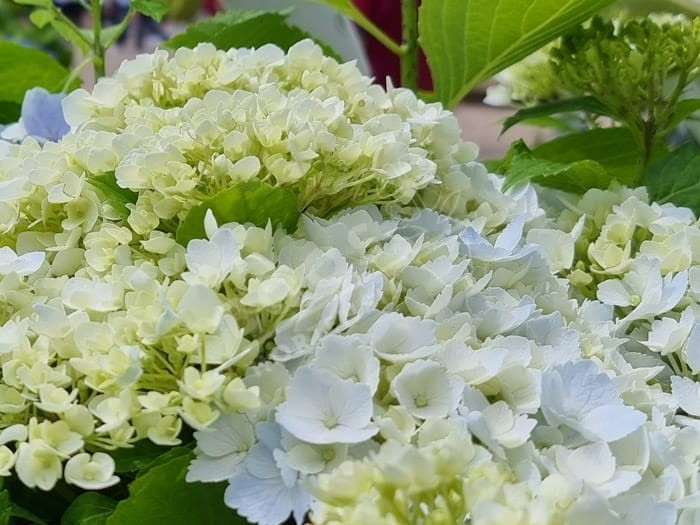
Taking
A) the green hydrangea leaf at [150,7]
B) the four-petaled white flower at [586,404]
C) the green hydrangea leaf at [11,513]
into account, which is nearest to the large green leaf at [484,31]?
the green hydrangea leaf at [150,7]

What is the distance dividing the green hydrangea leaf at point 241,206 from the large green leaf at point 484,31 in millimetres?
237

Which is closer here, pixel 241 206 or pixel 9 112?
pixel 241 206

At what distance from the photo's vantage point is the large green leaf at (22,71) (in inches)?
25.6

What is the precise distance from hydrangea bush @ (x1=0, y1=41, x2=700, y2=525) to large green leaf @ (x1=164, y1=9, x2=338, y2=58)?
0.16m

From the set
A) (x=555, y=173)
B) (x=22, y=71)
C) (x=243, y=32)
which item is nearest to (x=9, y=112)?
(x=22, y=71)

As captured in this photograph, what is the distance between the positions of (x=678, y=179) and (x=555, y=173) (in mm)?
116

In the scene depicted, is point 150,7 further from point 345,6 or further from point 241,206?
point 241,206

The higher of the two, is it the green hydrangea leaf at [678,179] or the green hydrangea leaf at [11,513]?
the green hydrangea leaf at [678,179]

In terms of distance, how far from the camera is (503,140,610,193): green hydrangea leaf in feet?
1.58

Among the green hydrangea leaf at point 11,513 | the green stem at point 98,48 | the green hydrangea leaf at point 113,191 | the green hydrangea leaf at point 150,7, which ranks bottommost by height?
the green hydrangea leaf at point 11,513

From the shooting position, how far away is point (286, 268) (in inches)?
13.3

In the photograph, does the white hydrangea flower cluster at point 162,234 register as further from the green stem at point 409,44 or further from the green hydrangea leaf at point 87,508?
the green stem at point 409,44

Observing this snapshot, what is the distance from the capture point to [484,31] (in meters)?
0.56

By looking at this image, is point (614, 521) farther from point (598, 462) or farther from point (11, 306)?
point (11, 306)
